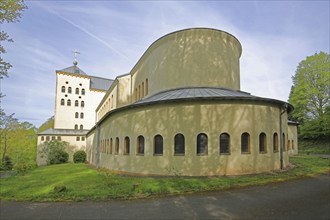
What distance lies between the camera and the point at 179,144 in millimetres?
13031

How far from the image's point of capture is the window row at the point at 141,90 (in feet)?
73.6

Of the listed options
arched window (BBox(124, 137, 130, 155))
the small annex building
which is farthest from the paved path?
arched window (BBox(124, 137, 130, 155))

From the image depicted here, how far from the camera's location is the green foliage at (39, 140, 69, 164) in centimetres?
3659

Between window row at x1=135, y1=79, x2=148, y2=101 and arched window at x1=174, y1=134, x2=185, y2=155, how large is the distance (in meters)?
10.1

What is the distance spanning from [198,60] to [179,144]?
7.98 m

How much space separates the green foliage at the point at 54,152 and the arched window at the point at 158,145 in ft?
98.8

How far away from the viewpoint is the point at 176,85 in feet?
57.5

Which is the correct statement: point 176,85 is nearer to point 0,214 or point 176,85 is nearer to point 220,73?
point 220,73

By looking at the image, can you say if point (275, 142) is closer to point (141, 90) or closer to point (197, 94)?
point (197, 94)

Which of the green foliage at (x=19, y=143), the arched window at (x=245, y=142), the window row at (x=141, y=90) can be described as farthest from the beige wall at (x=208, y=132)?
the green foliage at (x=19, y=143)

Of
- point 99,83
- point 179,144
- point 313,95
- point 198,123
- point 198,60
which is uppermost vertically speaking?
point 99,83

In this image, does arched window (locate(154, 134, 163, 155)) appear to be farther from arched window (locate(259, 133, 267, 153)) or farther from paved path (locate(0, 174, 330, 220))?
arched window (locate(259, 133, 267, 153))

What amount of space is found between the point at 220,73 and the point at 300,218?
524 inches

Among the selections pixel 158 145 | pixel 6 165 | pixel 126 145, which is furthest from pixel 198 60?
pixel 6 165
